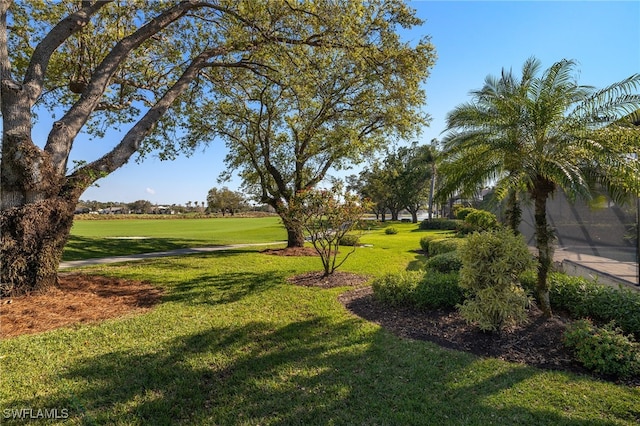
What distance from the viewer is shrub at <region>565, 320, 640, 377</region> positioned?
12.6 ft

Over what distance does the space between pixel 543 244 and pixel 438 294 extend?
6.72ft

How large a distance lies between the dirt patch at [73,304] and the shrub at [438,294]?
17.6 feet

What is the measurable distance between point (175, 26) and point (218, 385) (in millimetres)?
11213

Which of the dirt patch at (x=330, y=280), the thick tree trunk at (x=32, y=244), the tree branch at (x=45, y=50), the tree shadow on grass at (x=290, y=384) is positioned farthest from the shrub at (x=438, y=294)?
the tree branch at (x=45, y=50)

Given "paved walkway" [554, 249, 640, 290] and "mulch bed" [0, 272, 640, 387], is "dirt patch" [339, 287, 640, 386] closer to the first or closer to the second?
"mulch bed" [0, 272, 640, 387]

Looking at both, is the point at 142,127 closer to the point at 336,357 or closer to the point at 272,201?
Result: the point at 336,357

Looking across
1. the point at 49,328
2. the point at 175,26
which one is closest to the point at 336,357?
the point at 49,328

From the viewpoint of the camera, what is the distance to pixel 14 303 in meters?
5.72

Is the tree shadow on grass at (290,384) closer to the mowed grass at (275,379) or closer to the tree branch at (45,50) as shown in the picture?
the mowed grass at (275,379)

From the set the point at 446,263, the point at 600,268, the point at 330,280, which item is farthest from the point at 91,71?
the point at 600,268

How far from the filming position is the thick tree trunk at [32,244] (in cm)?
589

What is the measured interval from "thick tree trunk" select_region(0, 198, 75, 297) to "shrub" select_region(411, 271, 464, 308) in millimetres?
7287

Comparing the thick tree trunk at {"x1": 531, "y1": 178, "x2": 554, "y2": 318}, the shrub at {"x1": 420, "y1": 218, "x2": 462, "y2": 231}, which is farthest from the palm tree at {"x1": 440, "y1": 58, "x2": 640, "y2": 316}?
the shrub at {"x1": 420, "y1": 218, "x2": 462, "y2": 231}

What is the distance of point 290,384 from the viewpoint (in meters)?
3.50
